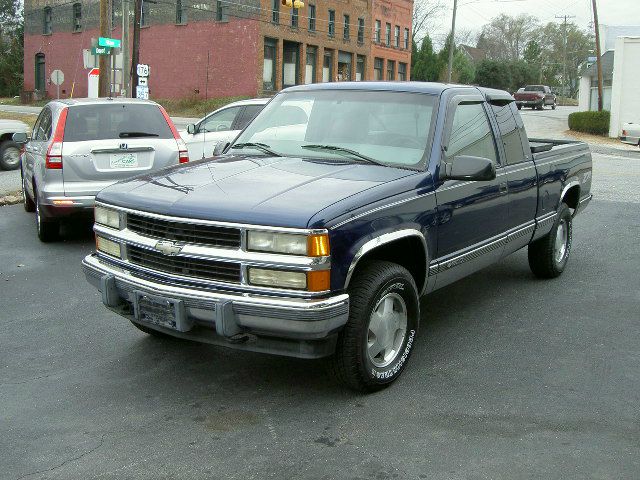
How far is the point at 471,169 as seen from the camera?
502cm

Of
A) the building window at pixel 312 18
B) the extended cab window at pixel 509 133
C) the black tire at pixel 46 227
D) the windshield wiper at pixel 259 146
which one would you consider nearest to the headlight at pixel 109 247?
the windshield wiper at pixel 259 146

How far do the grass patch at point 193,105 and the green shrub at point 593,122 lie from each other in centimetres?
1794

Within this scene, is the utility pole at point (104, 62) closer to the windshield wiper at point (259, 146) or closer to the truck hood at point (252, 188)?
the windshield wiper at point (259, 146)

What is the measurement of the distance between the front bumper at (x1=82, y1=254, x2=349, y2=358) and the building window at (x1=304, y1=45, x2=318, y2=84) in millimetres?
46627

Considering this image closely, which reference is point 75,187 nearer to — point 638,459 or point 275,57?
point 638,459

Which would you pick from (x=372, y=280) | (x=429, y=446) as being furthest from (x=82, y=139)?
(x=429, y=446)

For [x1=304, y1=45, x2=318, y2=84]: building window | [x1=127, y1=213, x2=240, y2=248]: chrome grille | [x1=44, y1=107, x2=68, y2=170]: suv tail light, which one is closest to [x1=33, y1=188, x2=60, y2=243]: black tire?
[x1=44, y1=107, x2=68, y2=170]: suv tail light

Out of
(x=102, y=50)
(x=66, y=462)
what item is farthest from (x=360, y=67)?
(x=66, y=462)

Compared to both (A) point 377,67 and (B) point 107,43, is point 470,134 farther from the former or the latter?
A: (A) point 377,67

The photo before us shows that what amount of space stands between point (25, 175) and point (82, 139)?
228 cm

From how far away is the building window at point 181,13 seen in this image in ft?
154

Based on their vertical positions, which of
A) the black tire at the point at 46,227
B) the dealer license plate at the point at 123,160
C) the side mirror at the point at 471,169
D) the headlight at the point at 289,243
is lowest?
the black tire at the point at 46,227

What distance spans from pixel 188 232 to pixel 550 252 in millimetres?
4248

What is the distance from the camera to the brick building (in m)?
44.8
